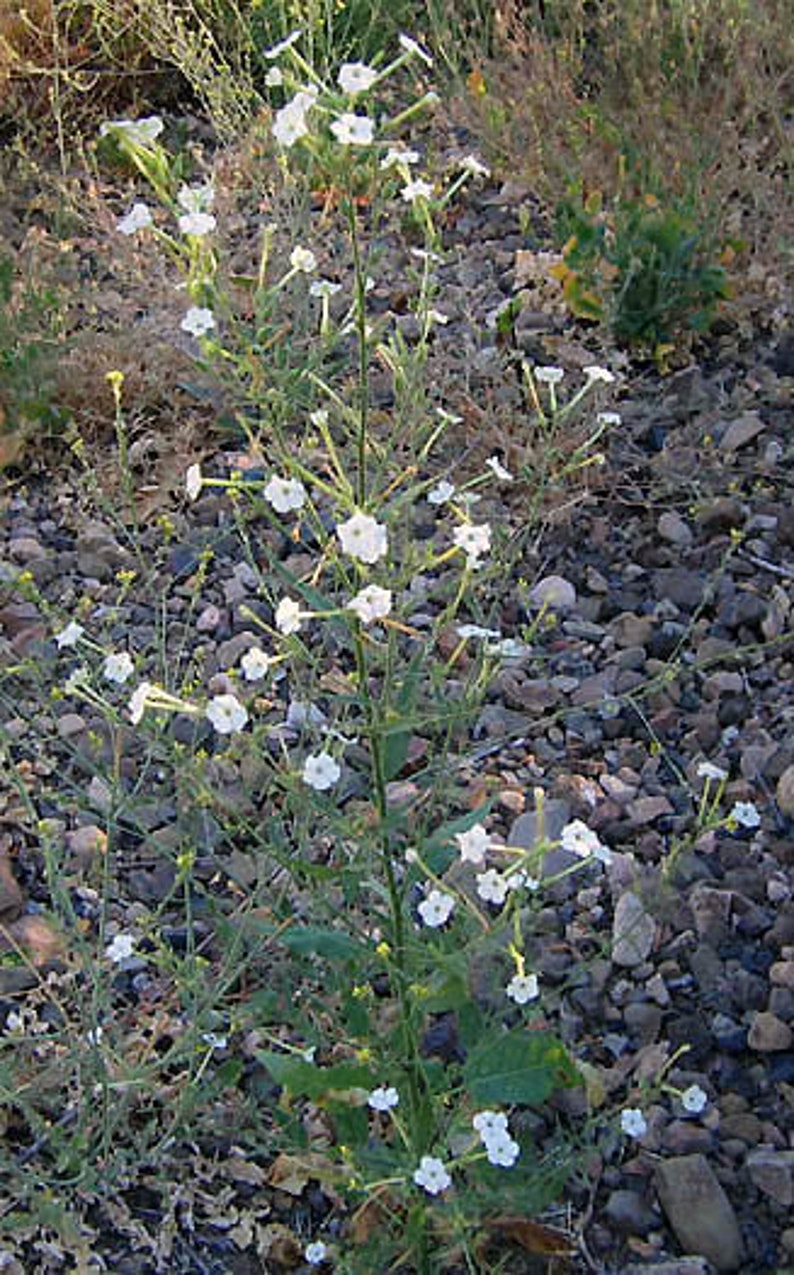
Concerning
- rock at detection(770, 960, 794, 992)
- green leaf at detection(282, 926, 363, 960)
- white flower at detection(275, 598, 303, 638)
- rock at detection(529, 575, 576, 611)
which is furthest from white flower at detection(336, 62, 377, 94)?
rock at detection(529, 575, 576, 611)

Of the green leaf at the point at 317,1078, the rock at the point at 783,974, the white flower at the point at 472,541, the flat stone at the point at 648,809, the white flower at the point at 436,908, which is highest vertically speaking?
the white flower at the point at 472,541

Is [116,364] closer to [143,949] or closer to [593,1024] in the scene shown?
[143,949]

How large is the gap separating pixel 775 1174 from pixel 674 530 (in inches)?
57.2

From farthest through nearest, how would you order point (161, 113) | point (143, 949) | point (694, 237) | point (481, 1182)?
point (161, 113) → point (694, 237) → point (143, 949) → point (481, 1182)

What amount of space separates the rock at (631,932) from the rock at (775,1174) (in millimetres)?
368

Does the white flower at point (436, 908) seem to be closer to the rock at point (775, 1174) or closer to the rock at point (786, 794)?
the rock at point (775, 1174)

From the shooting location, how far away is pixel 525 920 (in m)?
2.24

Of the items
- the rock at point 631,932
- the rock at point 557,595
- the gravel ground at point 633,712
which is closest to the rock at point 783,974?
the gravel ground at point 633,712

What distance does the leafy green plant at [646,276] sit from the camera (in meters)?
3.61

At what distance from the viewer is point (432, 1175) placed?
180 centimetres

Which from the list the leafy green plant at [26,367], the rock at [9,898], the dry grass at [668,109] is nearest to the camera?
the rock at [9,898]

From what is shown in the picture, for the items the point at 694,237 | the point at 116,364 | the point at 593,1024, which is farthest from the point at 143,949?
the point at 694,237

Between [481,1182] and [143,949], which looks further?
[143,949]

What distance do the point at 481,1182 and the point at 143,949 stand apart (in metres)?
0.73
